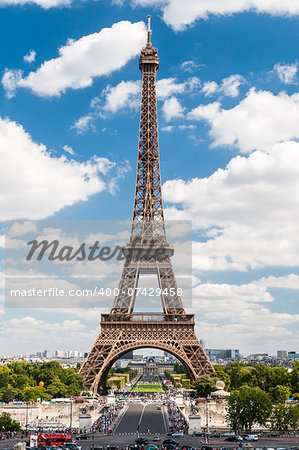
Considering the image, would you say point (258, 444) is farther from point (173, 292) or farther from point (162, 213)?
point (162, 213)

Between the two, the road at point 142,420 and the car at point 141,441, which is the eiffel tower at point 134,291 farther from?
the car at point 141,441

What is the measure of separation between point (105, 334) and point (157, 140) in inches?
1615

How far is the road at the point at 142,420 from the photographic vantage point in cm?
6725

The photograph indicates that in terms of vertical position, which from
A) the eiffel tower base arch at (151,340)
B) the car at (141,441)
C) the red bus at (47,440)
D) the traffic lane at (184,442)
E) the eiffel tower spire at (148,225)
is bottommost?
the traffic lane at (184,442)

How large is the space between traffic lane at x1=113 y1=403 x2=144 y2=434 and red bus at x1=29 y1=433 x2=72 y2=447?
44.4 feet

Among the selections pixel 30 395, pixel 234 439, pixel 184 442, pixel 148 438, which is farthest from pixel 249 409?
pixel 30 395

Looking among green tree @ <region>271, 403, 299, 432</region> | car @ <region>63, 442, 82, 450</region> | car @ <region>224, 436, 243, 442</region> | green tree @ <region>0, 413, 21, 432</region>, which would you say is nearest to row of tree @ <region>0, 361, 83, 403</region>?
green tree @ <region>0, 413, 21, 432</region>

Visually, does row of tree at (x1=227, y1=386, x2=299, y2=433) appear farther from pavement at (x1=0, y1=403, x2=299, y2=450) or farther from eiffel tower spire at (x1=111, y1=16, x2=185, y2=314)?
eiffel tower spire at (x1=111, y1=16, x2=185, y2=314)

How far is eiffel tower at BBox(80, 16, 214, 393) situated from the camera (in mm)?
90250

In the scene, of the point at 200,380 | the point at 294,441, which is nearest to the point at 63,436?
the point at 294,441

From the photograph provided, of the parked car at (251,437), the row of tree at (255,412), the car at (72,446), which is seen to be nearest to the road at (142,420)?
the row of tree at (255,412)

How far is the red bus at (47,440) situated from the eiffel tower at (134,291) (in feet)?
108

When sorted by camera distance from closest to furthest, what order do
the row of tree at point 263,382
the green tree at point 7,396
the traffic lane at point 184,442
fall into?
the traffic lane at point 184,442, the green tree at point 7,396, the row of tree at point 263,382

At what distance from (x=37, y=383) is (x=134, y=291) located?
28.2 m
